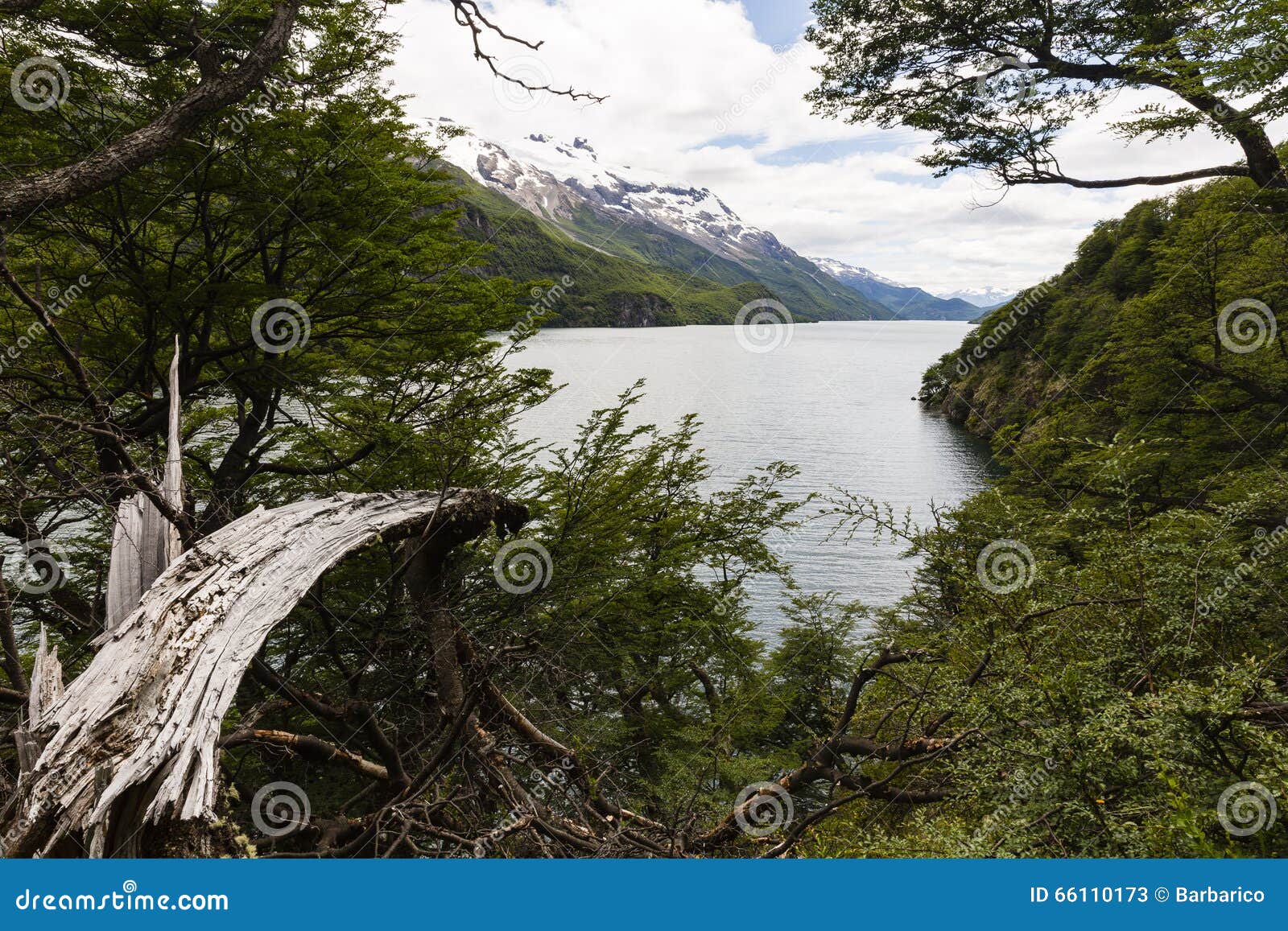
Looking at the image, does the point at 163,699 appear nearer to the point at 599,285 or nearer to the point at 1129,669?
the point at 1129,669

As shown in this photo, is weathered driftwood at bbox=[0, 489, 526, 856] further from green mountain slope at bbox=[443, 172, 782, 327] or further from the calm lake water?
green mountain slope at bbox=[443, 172, 782, 327]

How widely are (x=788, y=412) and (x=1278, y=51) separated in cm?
4247

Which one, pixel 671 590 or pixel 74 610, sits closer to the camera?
pixel 74 610

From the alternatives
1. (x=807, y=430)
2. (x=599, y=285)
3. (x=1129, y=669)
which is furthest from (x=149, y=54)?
(x=599, y=285)

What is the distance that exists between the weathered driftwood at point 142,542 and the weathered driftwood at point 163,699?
0.36 m

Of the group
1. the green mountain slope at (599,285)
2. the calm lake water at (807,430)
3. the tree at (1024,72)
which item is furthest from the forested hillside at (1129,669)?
the green mountain slope at (599,285)

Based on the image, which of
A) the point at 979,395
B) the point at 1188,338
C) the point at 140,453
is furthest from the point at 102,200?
the point at 979,395

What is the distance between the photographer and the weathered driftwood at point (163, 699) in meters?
2.04

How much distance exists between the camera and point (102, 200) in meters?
6.79

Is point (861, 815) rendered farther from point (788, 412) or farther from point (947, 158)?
point (788, 412)

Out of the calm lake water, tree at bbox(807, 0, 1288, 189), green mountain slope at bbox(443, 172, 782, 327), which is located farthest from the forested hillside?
green mountain slope at bbox(443, 172, 782, 327)

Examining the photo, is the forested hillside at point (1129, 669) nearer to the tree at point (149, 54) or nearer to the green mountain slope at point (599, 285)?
the tree at point (149, 54)

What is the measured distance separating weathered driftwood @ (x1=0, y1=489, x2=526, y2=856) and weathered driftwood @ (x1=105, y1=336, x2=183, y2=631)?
0.36 metres

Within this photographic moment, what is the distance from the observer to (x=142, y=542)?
3.44 metres
